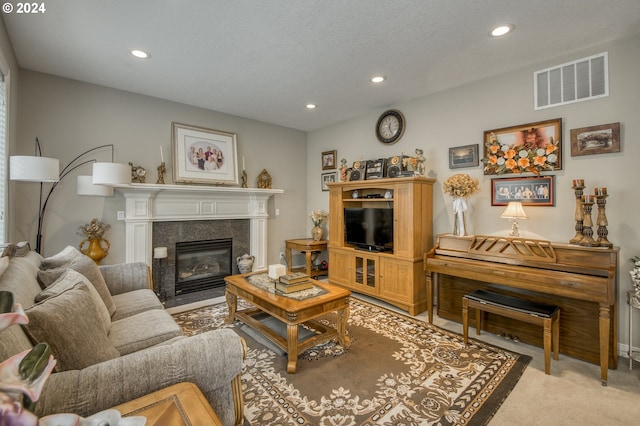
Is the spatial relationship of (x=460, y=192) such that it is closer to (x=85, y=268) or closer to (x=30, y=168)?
(x=85, y=268)

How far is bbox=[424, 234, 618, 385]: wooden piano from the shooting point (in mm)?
2271

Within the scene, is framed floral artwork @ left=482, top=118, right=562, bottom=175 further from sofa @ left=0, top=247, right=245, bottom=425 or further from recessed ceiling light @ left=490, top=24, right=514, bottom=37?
sofa @ left=0, top=247, right=245, bottom=425

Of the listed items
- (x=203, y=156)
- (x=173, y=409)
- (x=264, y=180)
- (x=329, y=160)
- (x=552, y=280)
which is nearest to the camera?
(x=173, y=409)

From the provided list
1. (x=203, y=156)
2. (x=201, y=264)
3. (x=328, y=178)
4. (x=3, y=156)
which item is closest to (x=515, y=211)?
(x=328, y=178)

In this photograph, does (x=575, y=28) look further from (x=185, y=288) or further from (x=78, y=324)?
(x=185, y=288)

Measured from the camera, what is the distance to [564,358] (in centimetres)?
258

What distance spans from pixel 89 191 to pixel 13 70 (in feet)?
4.22

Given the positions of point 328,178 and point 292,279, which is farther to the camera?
point 328,178

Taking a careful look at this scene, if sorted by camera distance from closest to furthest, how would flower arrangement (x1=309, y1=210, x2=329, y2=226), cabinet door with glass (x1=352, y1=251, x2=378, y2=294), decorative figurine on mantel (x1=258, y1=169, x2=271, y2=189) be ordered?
cabinet door with glass (x1=352, y1=251, x2=378, y2=294)
decorative figurine on mantel (x1=258, y1=169, x2=271, y2=189)
flower arrangement (x1=309, y1=210, x2=329, y2=226)

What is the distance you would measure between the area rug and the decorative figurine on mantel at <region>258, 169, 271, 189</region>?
8.68 feet

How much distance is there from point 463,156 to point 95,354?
379 centimetres

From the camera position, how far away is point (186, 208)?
4.34 meters

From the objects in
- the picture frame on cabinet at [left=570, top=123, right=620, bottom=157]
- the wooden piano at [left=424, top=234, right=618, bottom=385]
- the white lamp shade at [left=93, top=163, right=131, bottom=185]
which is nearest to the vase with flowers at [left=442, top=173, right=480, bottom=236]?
the wooden piano at [left=424, top=234, right=618, bottom=385]

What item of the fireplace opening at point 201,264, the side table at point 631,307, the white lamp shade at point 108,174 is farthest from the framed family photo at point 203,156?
the side table at point 631,307
